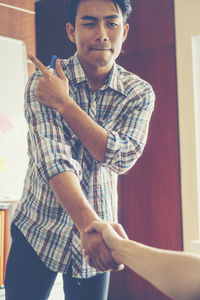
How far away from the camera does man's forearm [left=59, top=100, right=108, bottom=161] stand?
1.13 m

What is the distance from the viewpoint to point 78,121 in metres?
1.13

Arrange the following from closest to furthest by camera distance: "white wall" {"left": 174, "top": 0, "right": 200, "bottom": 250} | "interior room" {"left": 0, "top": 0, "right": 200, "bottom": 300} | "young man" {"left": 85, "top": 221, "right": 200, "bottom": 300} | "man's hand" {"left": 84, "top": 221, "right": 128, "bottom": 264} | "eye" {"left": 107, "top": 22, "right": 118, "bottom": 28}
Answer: "young man" {"left": 85, "top": 221, "right": 200, "bottom": 300} → "man's hand" {"left": 84, "top": 221, "right": 128, "bottom": 264} → "eye" {"left": 107, "top": 22, "right": 118, "bottom": 28} → "interior room" {"left": 0, "top": 0, "right": 200, "bottom": 300} → "white wall" {"left": 174, "top": 0, "right": 200, "bottom": 250}

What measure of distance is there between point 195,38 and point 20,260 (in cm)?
238

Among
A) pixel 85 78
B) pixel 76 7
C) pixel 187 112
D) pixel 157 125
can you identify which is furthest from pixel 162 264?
pixel 157 125

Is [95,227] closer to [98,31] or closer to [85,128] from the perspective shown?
[85,128]

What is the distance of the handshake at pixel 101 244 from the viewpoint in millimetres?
992

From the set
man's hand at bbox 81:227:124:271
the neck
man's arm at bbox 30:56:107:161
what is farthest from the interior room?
man's hand at bbox 81:227:124:271

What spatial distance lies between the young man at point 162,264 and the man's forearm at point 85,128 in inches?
9.5

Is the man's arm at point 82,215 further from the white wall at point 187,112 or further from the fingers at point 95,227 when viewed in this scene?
the white wall at point 187,112

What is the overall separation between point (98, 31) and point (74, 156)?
1.25 feet

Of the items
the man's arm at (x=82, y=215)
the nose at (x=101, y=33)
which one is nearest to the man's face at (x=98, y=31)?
the nose at (x=101, y=33)

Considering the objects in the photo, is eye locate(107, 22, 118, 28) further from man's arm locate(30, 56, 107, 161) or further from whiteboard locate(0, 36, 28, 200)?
whiteboard locate(0, 36, 28, 200)

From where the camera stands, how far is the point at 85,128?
1127 millimetres

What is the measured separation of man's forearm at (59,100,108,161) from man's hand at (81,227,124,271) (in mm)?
257
